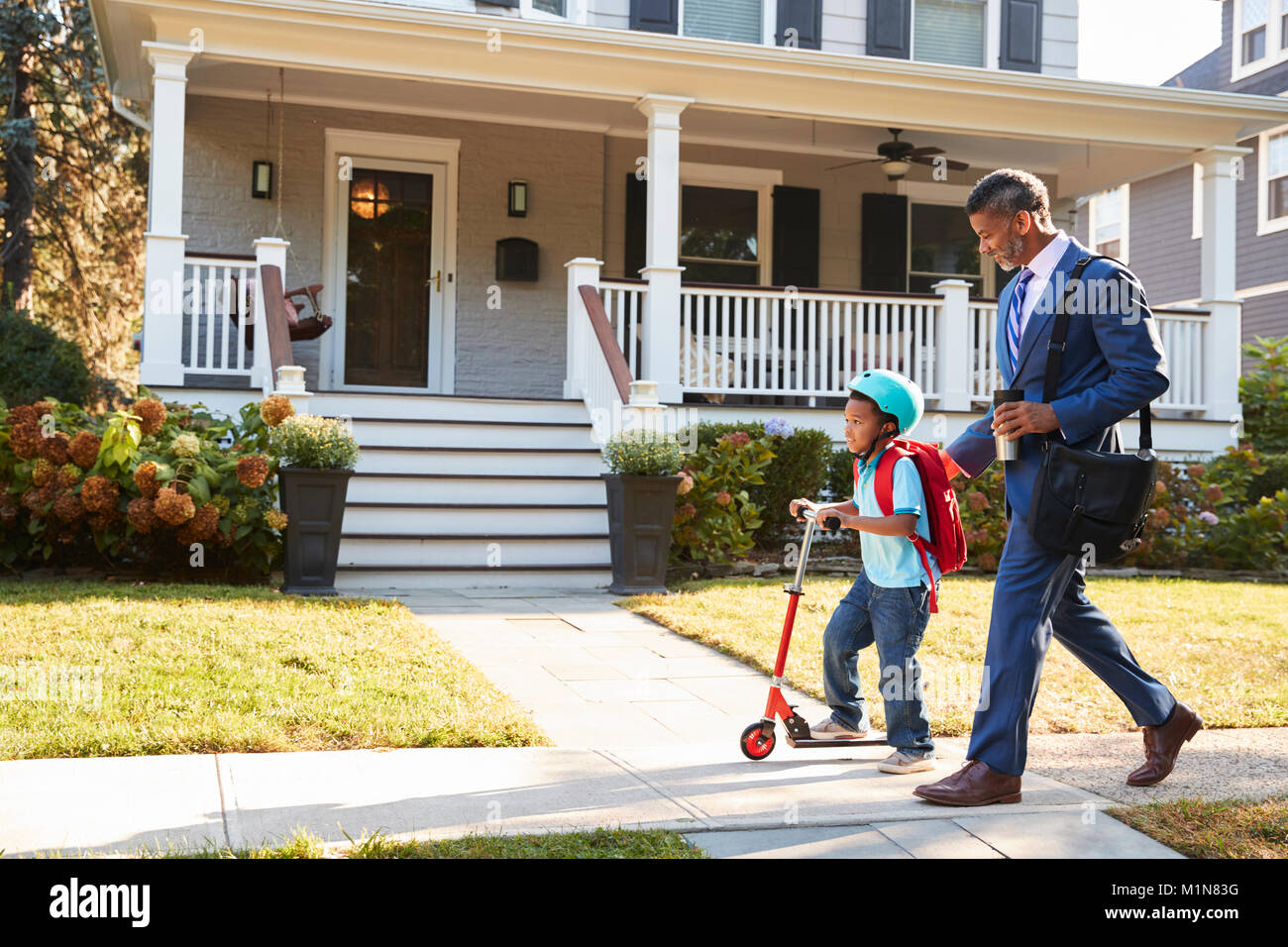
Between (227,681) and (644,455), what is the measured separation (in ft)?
12.2

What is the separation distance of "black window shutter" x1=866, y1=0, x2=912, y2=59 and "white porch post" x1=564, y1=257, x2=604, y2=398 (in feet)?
15.0

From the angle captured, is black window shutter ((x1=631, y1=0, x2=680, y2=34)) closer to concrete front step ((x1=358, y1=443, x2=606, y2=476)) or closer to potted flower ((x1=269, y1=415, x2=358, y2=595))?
concrete front step ((x1=358, y1=443, x2=606, y2=476))

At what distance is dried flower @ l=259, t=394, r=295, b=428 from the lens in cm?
752

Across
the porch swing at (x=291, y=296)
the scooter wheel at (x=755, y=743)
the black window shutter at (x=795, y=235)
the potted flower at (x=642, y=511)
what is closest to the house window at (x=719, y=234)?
the black window shutter at (x=795, y=235)

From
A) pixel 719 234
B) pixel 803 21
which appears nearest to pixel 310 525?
pixel 719 234

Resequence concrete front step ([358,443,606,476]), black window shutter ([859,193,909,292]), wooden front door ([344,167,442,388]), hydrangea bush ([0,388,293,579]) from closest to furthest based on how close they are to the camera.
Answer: hydrangea bush ([0,388,293,579]) → concrete front step ([358,443,606,476]) → wooden front door ([344,167,442,388]) → black window shutter ([859,193,909,292])

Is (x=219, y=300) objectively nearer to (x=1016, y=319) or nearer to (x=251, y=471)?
(x=251, y=471)

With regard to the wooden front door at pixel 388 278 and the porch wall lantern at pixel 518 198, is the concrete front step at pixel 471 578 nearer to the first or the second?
the wooden front door at pixel 388 278

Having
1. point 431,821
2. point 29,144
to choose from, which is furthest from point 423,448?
point 29,144

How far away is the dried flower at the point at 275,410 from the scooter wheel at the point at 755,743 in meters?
4.65

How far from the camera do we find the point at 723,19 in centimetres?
1220

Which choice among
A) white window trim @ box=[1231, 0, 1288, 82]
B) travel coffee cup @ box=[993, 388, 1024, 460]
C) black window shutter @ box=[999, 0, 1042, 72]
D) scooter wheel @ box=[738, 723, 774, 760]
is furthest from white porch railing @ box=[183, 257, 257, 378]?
white window trim @ box=[1231, 0, 1288, 82]

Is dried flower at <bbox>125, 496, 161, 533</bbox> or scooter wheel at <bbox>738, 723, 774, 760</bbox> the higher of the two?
dried flower at <bbox>125, 496, 161, 533</bbox>
